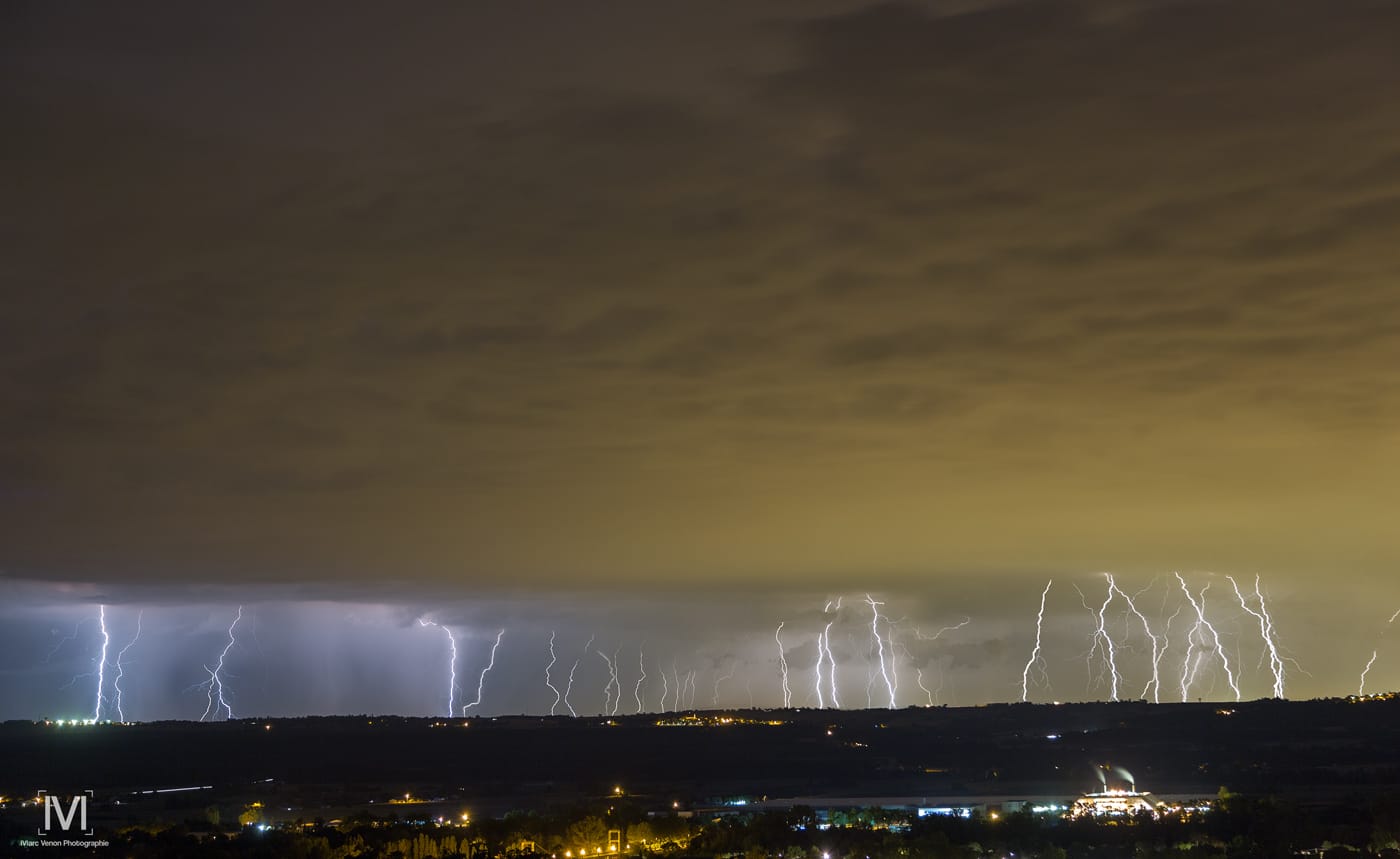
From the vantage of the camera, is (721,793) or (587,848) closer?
(587,848)

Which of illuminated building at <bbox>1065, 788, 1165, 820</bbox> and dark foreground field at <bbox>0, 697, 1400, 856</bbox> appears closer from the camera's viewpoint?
illuminated building at <bbox>1065, 788, 1165, 820</bbox>

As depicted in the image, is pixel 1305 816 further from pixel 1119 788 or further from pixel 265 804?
pixel 265 804

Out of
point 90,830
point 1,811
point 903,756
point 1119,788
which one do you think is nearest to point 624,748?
point 903,756

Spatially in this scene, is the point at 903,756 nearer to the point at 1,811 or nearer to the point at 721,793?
the point at 721,793

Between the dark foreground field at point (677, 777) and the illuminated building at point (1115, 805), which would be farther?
the dark foreground field at point (677, 777)

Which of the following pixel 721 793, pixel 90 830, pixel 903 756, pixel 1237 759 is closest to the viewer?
pixel 90 830

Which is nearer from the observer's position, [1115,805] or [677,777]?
[1115,805]

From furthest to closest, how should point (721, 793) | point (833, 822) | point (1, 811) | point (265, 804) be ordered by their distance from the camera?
1. point (721, 793)
2. point (265, 804)
3. point (1, 811)
4. point (833, 822)

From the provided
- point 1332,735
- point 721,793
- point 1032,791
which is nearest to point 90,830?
point 721,793

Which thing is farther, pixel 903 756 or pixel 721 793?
pixel 903 756
